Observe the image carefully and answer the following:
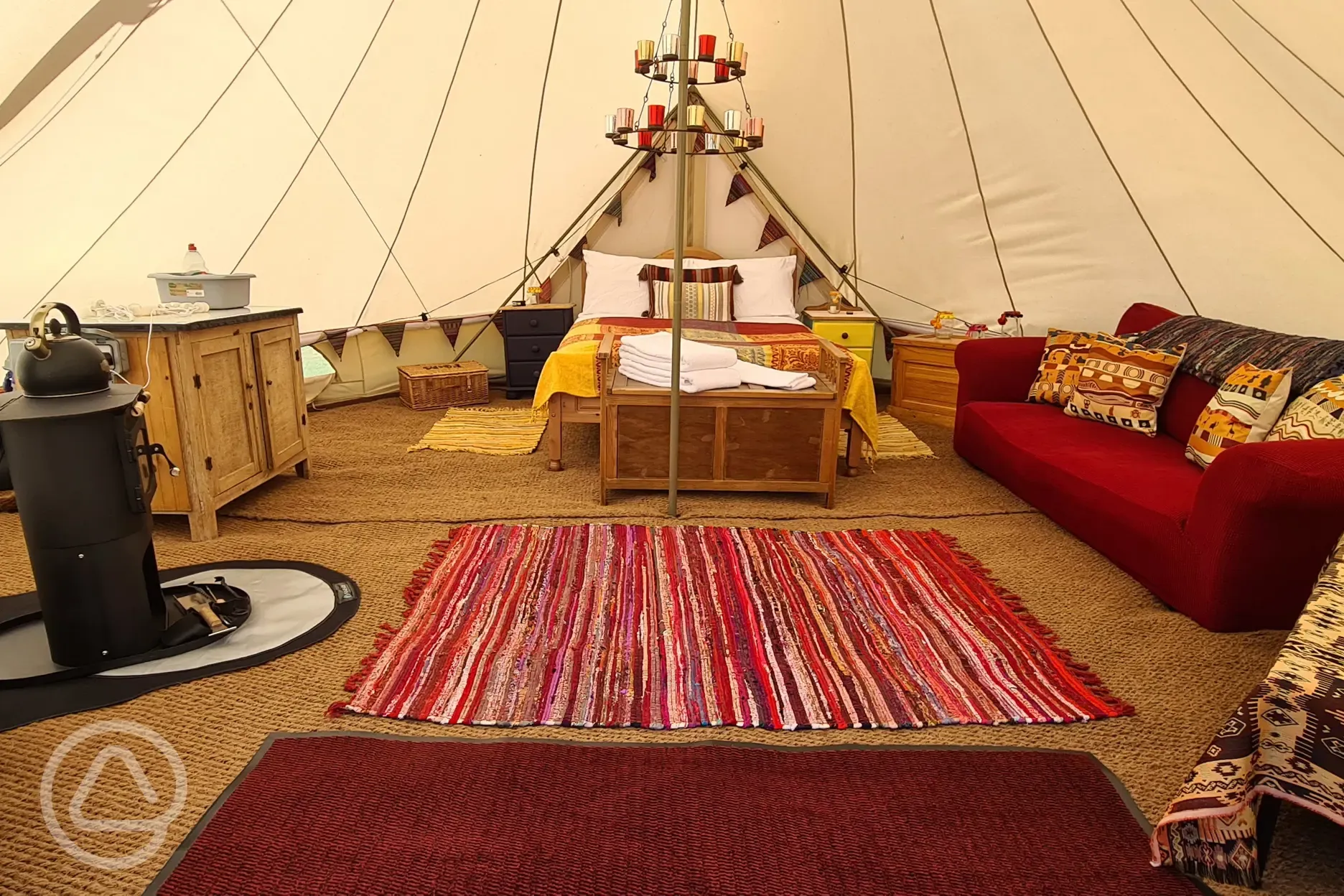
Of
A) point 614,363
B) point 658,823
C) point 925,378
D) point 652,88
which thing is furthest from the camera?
point 652,88

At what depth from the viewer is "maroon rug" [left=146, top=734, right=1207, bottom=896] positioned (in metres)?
1.24

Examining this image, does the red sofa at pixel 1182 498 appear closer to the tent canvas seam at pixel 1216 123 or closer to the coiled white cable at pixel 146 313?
the tent canvas seam at pixel 1216 123

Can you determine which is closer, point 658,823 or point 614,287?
point 658,823

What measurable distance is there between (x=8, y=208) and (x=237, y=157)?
82 cm

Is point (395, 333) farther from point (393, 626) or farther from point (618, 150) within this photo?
point (393, 626)

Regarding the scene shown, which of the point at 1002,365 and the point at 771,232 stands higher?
the point at 771,232

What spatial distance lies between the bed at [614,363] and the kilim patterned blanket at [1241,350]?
114 centimetres

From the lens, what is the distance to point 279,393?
3012 mm

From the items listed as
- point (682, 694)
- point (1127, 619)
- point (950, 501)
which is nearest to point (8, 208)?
point (682, 694)

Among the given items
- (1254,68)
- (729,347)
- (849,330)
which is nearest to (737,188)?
(849,330)

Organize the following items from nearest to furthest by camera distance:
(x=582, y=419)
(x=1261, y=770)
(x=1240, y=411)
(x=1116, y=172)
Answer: (x=1261, y=770), (x=1240, y=411), (x=1116, y=172), (x=582, y=419)

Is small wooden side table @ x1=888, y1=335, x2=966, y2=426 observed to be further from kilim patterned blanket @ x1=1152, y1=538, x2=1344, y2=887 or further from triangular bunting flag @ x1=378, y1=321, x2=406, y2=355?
kilim patterned blanket @ x1=1152, y1=538, x2=1344, y2=887

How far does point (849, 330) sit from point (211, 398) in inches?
126

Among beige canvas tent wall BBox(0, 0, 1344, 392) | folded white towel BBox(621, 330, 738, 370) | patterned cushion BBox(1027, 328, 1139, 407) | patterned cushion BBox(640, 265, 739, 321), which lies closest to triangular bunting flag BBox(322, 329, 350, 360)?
beige canvas tent wall BBox(0, 0, 1344, 392)
